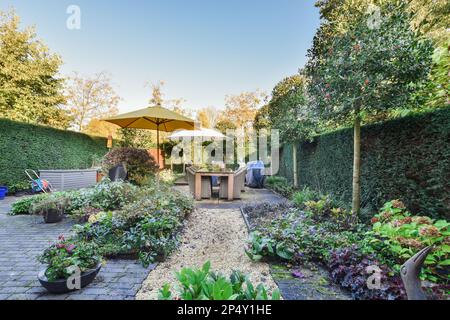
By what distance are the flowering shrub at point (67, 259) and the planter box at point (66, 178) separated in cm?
554

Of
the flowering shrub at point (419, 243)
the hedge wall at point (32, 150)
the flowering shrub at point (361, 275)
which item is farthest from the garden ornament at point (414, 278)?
the hedge wall at point (32, 150)

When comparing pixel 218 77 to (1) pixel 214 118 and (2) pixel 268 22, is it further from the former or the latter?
(1) pixel 214 118

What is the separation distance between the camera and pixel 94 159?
34.4 feet

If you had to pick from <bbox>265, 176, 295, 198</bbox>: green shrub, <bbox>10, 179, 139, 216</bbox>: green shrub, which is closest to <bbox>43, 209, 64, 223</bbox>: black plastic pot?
<bbox>10, 179, 139, 216</bbox>: green shrub

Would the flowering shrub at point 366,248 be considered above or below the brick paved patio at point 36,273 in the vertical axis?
above

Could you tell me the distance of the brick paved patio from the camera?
178cm

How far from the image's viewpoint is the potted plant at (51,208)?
382cm

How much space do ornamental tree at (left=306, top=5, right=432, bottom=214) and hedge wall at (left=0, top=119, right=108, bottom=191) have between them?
8687mm

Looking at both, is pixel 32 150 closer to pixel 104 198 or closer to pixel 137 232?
pixel 104 198

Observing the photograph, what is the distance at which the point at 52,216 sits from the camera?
152 inches

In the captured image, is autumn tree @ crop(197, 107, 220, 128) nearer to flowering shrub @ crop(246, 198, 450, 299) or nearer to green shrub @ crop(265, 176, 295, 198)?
green shrub @ crop(265, 176, 295, 198)

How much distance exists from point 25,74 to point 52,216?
35.9ft

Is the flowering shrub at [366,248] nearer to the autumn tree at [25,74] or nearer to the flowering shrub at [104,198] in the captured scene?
the flowering shrub at [104,198]
